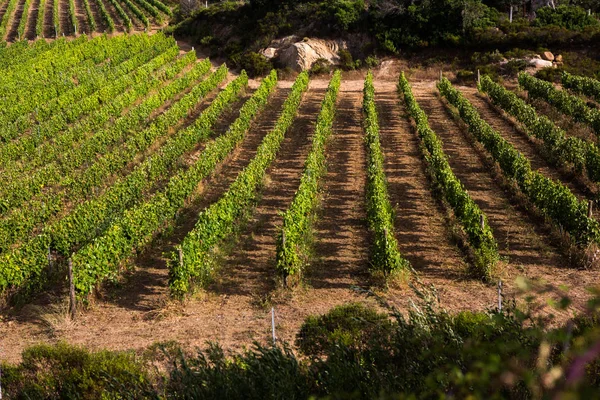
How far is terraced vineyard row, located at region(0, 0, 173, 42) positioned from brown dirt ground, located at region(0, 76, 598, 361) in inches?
1574

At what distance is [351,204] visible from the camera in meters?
21.7

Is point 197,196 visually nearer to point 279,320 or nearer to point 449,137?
point 279,320

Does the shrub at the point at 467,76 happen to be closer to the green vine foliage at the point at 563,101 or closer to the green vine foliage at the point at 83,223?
the green vine foliage at the point at 563,101

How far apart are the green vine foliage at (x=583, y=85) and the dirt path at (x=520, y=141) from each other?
411cm

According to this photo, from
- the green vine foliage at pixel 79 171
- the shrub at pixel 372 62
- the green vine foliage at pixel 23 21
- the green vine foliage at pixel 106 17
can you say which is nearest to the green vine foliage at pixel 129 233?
the green vine foliage at pixel 79 171

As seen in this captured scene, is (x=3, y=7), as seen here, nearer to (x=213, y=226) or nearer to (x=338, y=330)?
(x=213, y=226)

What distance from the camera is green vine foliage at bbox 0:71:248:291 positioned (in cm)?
1619

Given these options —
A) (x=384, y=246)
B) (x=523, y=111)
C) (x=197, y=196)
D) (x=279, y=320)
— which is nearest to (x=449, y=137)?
(x=523, y=111)

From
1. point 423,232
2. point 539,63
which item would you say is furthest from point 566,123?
point 423,232

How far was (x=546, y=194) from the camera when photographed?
18.9 meters

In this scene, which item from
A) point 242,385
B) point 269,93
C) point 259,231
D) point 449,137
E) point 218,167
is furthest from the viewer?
point 269,93

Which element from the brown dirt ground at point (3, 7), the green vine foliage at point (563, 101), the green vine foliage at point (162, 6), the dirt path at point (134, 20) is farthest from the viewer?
the brown dirt ground at point (3, 7)

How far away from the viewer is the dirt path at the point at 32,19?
59.8 metres

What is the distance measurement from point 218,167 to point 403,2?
30.1 metres
